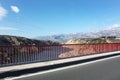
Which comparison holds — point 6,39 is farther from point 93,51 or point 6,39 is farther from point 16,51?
point 16,51

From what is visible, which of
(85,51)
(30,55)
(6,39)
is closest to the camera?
(30,55)

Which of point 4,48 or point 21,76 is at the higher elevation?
point 4,48

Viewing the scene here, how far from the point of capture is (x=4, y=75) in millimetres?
10578

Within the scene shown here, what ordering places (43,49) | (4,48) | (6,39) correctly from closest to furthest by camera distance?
(4,48), (43,49), (6,39)

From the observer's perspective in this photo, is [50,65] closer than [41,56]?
Yes

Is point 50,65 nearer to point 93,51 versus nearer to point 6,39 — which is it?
point 93,51

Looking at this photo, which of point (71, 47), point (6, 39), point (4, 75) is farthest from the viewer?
point (6, 39)

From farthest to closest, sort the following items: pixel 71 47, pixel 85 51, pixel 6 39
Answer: pixel 6 39 < pixel 85 51 < pixel 71 47

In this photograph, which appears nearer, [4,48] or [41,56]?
[4,48]

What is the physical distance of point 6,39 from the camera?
286 feet

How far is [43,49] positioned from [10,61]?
2932 millimetres

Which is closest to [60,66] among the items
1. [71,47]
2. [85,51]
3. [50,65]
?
[50,65]

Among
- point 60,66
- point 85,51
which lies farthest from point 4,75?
point 85,51

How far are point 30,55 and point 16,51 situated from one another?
49.6 inches
